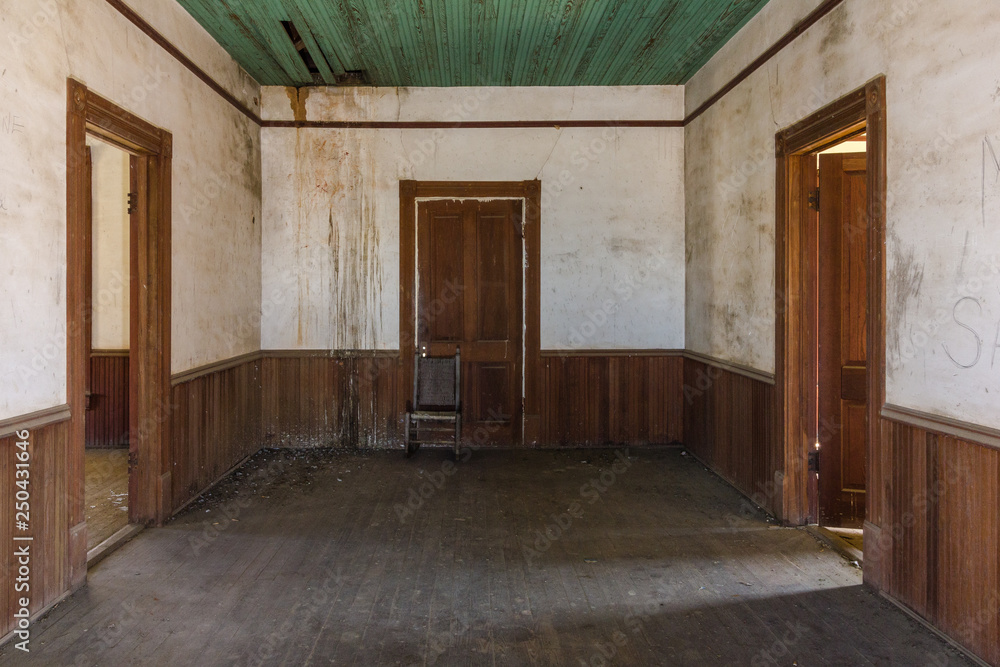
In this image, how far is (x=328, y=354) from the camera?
18.2 ft

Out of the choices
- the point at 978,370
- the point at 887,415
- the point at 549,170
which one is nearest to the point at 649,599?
the point at 887,415

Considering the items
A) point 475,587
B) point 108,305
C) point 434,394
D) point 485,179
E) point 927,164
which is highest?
point 485,179

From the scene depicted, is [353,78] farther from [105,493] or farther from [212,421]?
[105,493]

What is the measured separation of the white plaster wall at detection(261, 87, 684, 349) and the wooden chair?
1.35ft

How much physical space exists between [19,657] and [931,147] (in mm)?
4056

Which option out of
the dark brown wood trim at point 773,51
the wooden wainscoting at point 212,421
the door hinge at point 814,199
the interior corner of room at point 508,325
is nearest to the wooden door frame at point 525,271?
the interior corner of room at point 508,325

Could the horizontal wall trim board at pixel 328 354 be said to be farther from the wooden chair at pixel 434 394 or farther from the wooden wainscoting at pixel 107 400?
the wooden wainscoting at pixel 107 400

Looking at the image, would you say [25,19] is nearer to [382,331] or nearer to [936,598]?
[382,331]

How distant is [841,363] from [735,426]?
0.96 metres

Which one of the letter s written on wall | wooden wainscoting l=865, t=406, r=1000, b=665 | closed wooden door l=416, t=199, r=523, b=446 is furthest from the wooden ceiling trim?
wooden wainscoting l=865, t=406, r=1000, b=665

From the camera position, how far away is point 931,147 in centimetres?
254

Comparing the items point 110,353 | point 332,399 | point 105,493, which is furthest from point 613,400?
point 110,353

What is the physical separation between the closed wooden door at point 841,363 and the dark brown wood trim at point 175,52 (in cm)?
395

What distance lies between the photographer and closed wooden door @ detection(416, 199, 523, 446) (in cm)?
553
